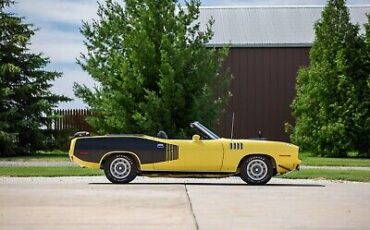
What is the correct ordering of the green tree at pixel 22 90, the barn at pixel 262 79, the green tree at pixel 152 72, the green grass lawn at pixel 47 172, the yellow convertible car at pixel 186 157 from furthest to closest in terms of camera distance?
the barn at pixel 262 79, the green tree at pixel 22 90, the green tree at pixel 152 72, the green grass lawn at pixel 47 172, the yellow convertible car at pixel 186 157

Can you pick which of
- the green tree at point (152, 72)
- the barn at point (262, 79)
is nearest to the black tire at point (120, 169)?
the green tree at point (152, 72)

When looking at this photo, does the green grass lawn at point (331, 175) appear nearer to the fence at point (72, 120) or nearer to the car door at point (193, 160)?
the car door at point (193, 160)

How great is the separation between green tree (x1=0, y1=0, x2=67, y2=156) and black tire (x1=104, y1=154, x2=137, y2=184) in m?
15.2

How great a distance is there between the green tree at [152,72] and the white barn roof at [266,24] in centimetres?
974

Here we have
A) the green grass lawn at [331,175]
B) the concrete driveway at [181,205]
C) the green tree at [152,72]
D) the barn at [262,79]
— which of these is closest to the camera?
the concrete driveway at [181,205]

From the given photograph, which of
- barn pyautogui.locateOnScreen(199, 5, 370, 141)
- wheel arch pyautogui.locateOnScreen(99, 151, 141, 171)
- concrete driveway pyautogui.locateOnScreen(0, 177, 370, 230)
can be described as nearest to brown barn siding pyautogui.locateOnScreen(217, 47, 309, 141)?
barn pyautogui.locateOnScreen(199, 5, 370, 141)

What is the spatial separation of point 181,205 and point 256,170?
4319 millimetres

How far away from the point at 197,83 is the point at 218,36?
12083 mm

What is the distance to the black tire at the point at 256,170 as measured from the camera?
583 inches

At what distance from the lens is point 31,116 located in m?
30.3

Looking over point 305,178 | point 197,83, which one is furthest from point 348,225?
point 197,83

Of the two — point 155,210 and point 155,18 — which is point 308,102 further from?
point 155,210

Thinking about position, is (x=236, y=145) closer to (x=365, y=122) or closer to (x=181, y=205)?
(x=181, y=205)

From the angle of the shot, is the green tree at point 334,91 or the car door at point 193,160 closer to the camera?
the car door at point 193,160
